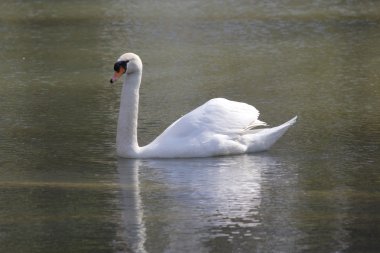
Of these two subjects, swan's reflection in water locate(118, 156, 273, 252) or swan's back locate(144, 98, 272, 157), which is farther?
swan's back locate(144, 98, 272, 157)

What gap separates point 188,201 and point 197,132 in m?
1.47

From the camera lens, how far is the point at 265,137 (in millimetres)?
10008

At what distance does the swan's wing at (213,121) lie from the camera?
32.2 feet

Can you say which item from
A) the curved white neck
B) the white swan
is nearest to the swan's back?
the white swan

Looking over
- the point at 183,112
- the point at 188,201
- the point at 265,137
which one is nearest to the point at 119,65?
the point at 265,137

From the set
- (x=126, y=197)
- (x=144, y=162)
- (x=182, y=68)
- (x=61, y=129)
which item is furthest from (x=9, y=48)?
(x=126, y=197)

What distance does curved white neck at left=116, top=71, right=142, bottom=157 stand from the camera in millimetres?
9852

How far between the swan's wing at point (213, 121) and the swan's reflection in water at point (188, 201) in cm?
23

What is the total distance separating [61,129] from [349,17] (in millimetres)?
7499

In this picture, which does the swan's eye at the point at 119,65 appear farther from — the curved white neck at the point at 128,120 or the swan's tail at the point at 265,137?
the swan's tail at the point at 265,137

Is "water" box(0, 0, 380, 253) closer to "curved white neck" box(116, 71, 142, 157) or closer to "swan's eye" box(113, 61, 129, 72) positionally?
"curved white neck" box(116, 71, 142, 157)

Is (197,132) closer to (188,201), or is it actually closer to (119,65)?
(119,65)

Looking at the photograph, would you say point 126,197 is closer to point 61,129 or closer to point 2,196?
point 2,196

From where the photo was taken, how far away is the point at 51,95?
41.6ft
